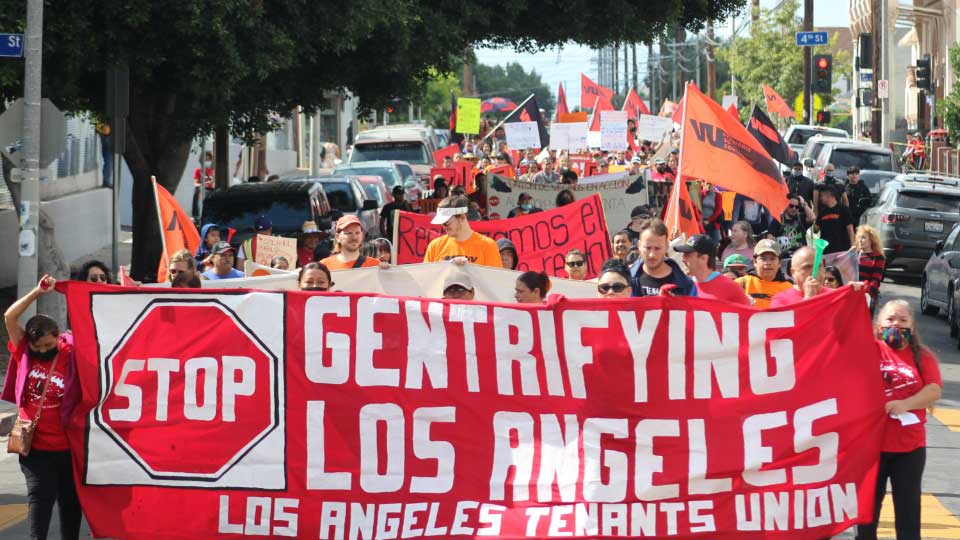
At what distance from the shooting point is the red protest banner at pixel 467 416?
24.5ft

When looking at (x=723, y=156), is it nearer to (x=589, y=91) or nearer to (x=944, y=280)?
(x=944, y=280)

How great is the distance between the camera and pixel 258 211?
18203 mm

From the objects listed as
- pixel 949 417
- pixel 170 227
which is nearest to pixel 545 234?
pixel 170 227

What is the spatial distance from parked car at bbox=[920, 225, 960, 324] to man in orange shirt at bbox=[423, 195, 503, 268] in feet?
29.0

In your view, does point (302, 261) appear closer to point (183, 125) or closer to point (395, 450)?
point (183, 125)

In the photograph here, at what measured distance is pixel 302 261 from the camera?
15.0 metres

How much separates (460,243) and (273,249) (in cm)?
266

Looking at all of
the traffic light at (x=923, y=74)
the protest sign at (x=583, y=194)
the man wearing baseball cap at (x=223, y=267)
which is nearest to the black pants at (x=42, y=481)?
the man wearing baseball cap at (x=223, y=267)

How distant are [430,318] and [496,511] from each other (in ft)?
3.44

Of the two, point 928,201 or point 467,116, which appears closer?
point 928,201

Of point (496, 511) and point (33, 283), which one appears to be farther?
point (33, 283)

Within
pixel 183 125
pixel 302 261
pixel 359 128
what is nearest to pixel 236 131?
pixel 183 125

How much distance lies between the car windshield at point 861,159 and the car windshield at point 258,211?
15746 millimetres

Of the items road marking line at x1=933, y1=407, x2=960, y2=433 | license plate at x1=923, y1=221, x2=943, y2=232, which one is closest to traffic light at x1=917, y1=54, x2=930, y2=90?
license plate at x1=923, y1=221, x2=943, y2=232
